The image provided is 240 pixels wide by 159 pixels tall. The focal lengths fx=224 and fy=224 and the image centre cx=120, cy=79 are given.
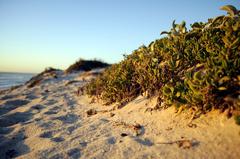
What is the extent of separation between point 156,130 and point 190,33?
5.63 feet

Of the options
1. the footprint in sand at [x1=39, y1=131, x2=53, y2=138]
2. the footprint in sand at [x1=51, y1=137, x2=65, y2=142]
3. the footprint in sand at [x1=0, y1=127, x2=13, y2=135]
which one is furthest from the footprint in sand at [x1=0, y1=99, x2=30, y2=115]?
the footprint in sand at [x1=51, y1=137, x2=65, y2=142]

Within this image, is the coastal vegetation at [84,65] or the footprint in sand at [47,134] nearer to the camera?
the footprint in sand at [47,134]

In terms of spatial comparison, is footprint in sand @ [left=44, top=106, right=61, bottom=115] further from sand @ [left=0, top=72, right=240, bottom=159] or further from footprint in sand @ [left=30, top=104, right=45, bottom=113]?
sand @ [left=0, top=72, right=240, bottom=159]

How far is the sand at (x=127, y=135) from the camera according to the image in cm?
215

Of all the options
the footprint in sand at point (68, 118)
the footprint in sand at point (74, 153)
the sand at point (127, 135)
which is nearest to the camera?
the sand at point (127, 135)

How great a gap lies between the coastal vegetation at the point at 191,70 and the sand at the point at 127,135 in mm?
190

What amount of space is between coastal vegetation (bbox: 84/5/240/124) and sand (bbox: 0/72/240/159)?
190 millimetres

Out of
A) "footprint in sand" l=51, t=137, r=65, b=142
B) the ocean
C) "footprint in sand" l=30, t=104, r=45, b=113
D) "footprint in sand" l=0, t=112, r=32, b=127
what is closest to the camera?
"footprint in sand" l=51, t=137, r=65, b=142

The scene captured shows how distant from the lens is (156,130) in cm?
266

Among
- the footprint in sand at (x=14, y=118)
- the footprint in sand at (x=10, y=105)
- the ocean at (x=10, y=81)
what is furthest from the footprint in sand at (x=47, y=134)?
the ocean at (x=10, y=81)

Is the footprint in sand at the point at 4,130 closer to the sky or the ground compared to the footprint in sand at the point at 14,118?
closer to the ground

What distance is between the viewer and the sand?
2152 millimetres

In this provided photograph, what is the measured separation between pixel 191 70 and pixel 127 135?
1.25 meters

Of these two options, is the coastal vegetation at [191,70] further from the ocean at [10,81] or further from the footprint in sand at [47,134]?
the ocean at [10,81]
